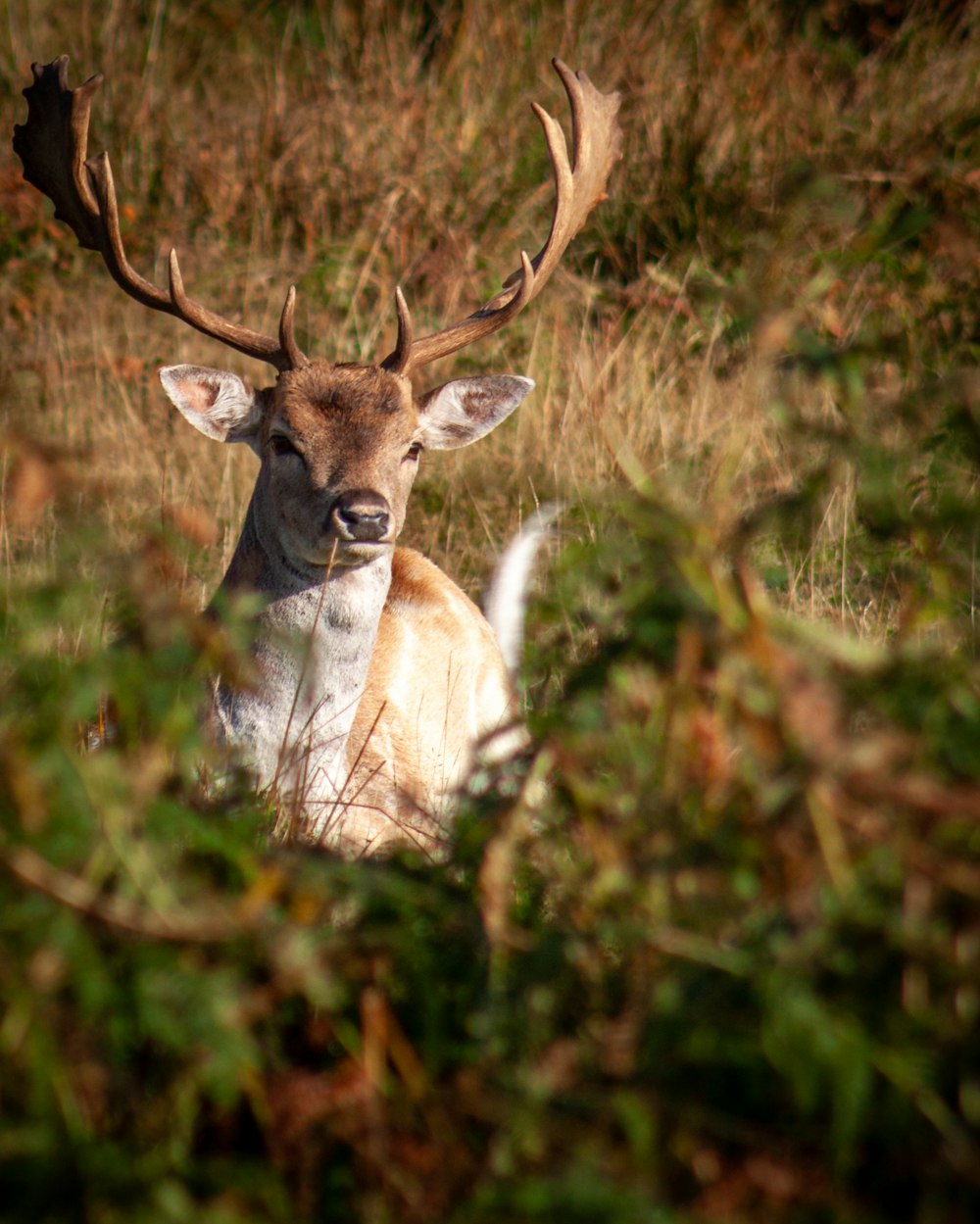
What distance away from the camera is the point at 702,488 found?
5816 mm

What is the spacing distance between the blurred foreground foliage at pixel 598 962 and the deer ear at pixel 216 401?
9.17 ft

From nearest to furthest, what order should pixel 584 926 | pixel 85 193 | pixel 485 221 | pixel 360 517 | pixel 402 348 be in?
pixel 584 926 < pixel 360 517 < pixel 402 348 < pixel 85 193 < pixel 485 221

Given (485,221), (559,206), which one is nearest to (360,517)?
(559,206)

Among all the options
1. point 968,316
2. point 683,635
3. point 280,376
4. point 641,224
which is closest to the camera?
point 683,635

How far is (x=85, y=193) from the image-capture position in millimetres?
5230

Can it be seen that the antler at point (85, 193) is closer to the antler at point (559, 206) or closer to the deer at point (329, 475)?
the deer at point (329, 475)

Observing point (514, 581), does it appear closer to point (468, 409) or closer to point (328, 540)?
point (468, 409)

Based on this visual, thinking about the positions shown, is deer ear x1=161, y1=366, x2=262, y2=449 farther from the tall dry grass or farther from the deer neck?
the tall dry grass

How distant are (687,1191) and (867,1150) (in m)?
0.24

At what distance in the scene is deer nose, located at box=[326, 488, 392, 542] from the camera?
14.5 ft

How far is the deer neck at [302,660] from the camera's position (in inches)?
184

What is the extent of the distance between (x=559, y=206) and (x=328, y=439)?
136 cm

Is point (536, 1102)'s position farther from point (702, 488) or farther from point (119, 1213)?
point (702, 488)

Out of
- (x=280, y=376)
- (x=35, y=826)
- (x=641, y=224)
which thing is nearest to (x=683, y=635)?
(x=35, y=826)
